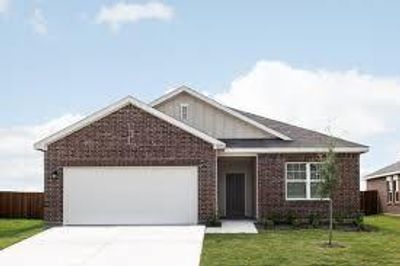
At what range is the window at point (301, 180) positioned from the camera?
29.1m

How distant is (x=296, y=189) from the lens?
1149 inches

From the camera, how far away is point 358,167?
29141 millimetres

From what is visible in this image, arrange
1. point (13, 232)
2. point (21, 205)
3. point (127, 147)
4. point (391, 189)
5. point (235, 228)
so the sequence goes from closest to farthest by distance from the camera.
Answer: point (235, 228), point (13, 232), point (127, 147), point (21, 205), point (391, 189)

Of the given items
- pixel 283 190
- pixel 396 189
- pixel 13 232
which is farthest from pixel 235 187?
pixel 396 189

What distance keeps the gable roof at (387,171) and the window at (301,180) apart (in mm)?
10701

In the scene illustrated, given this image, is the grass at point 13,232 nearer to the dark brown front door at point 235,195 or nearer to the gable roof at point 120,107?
the gable roof at point 120,107

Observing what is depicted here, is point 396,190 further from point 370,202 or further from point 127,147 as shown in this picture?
point 127,147

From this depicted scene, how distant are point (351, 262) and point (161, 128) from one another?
40.0ft

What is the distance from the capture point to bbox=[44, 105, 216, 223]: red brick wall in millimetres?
28188

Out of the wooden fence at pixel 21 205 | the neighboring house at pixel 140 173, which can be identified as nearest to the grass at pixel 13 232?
the neighboring house at pixel 140 173

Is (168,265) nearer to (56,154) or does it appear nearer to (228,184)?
(56,154)

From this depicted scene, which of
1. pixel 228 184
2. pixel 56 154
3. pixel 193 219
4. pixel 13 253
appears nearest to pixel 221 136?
pixel 228 184

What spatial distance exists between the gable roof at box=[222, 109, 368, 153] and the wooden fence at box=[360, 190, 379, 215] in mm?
12081

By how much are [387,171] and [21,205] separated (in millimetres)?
20654
